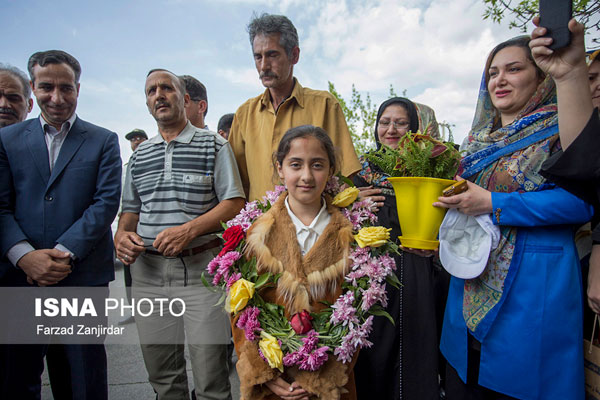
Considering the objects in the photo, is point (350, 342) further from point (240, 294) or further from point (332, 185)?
point (332, 185)

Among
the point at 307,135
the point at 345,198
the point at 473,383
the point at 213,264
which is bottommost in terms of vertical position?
the point at 473,383

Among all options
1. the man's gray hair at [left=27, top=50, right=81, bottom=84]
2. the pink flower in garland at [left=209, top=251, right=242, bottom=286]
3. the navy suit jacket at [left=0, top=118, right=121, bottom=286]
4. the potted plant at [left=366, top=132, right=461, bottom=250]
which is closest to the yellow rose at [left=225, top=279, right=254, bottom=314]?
the pink flower in garland at [left=209, top=251, right=242, bottom=286]

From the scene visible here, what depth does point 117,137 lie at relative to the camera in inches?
106

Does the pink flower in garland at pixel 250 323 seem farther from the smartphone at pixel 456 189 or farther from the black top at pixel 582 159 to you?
the black top at pixel 582 159

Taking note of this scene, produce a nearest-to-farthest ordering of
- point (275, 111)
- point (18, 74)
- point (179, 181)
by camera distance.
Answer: point (179, 181)
point (275, 111)
point (18, 74)

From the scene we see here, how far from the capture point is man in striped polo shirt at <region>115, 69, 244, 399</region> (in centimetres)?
237

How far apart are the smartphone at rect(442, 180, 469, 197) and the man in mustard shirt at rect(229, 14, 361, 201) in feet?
3.03

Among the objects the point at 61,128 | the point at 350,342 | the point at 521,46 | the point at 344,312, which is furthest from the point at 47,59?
the point at 521,46

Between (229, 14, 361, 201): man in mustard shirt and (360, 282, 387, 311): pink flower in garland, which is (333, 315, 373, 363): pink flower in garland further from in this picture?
(229, 14, 361, 201): man in mustard shirt

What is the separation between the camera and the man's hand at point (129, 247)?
2365 millimetres

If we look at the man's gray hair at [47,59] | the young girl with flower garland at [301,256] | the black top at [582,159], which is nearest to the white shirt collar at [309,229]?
the young girl with flower garland at [301,256]

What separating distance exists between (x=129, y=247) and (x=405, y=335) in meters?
1.89

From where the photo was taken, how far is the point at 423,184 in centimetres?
168

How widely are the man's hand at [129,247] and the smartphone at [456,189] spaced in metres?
1.92
